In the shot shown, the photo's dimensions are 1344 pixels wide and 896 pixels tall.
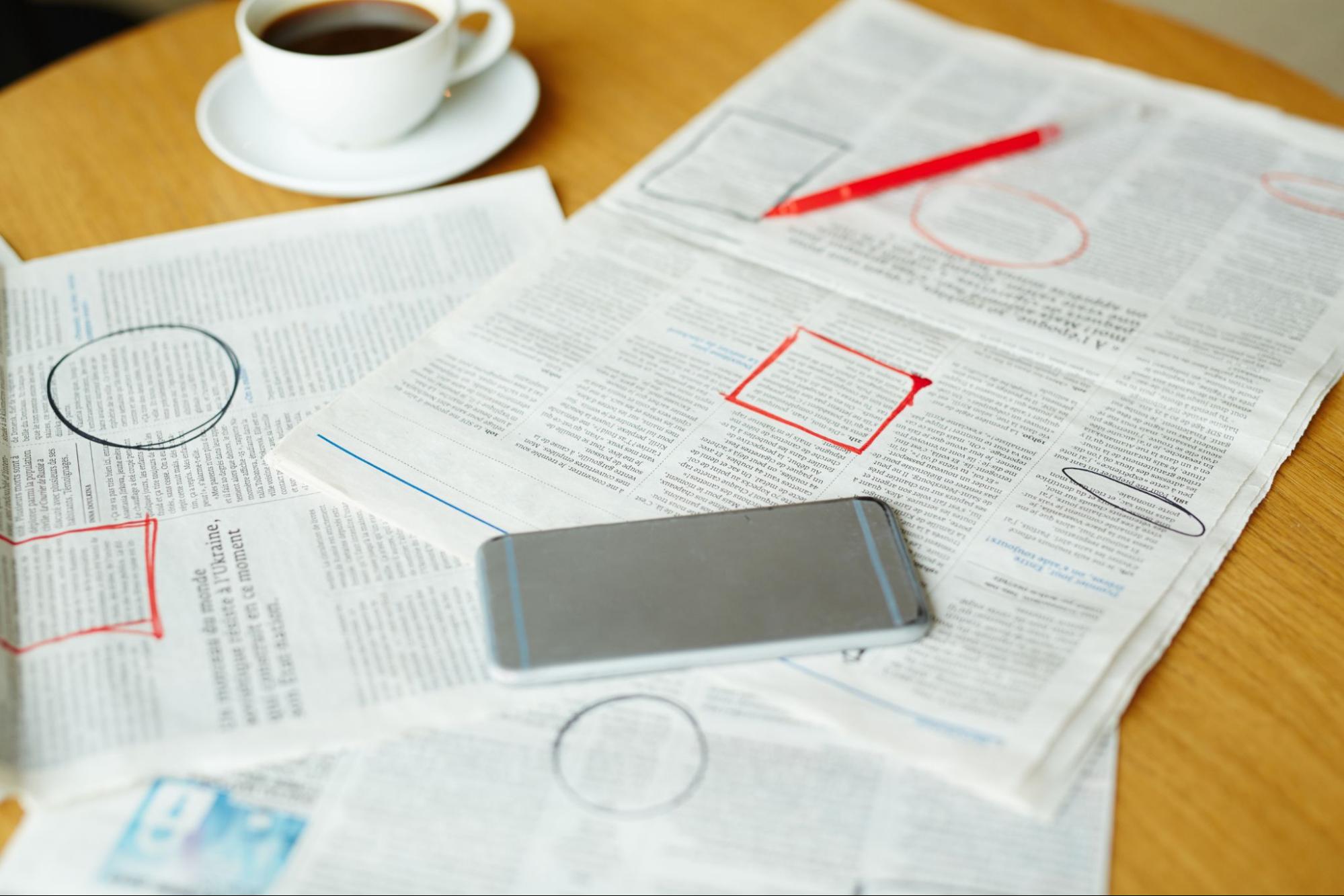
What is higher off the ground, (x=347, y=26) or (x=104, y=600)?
(x=347, y=26)

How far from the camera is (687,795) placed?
391 mm

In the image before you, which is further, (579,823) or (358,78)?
(358,78)

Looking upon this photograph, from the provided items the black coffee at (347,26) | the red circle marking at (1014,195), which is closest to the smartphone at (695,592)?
the red circle marking at (1014,195)

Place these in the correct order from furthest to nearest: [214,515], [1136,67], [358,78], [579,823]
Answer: [1136,67] → [358,78] → [214,515] → [579,823]

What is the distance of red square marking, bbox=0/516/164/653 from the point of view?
0.44 meters

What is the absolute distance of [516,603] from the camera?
1.42 ft

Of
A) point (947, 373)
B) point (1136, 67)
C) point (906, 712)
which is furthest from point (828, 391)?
point (1136, 67)

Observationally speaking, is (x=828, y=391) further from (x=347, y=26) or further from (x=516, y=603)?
(x=347, y=26)

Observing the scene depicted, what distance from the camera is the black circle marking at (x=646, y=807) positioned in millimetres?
387

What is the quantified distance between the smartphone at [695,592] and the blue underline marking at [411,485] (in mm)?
21

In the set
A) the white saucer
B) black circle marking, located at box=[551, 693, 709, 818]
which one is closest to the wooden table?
the white saucer

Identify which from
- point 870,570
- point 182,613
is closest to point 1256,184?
point 870,570

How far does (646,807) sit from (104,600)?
0.24 meters

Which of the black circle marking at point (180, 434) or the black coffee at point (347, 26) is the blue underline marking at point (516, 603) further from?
the black coffee at point (347, 26)
